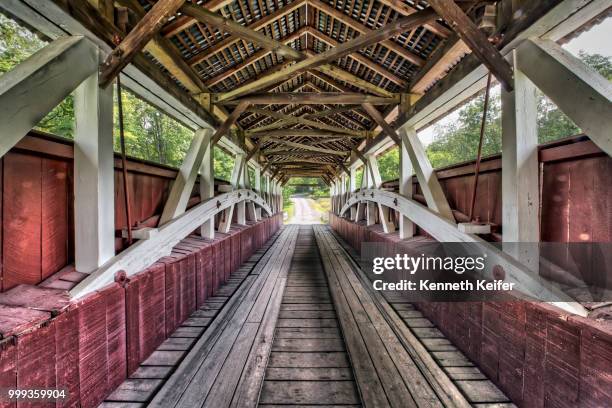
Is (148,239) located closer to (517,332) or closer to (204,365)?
(204,365)

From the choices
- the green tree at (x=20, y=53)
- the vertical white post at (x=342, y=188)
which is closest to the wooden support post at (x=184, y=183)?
the green tree at (x=20, y=53)

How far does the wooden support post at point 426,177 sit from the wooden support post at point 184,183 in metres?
3.14

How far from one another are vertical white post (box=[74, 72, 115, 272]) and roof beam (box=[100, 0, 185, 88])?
112mm

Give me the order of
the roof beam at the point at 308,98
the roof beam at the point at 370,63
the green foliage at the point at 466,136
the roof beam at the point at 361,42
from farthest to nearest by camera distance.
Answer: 1. the green foliage at the point at 466,136
2. the roof beam at the point at 308,98
3. the roof beam at the point at 370,63
4. the roof beam at the point at 361,42

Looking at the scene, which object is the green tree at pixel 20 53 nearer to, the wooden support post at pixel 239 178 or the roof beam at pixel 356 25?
the wooden support post at pixel 239 178

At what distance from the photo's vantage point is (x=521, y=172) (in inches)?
76.2

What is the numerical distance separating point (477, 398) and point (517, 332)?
1.89 ft

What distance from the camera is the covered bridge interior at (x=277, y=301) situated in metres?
1.51

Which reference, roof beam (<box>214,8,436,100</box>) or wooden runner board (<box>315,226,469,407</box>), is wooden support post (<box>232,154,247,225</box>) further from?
wooden runner board (<box>315,226,469,407</box>)

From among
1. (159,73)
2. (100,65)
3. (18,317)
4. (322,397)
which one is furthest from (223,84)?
(322,397)

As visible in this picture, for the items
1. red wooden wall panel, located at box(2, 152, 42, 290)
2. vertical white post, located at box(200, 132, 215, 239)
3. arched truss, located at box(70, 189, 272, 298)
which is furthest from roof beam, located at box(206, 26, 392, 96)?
red wooden wall panel, located at box(2, 152, 42, 290)

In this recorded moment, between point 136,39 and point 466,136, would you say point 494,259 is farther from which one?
point 466,136

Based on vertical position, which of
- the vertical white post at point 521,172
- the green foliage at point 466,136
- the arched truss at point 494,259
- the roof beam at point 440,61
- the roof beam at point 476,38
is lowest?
the arched truss at point 494,259

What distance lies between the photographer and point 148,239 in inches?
96.7
